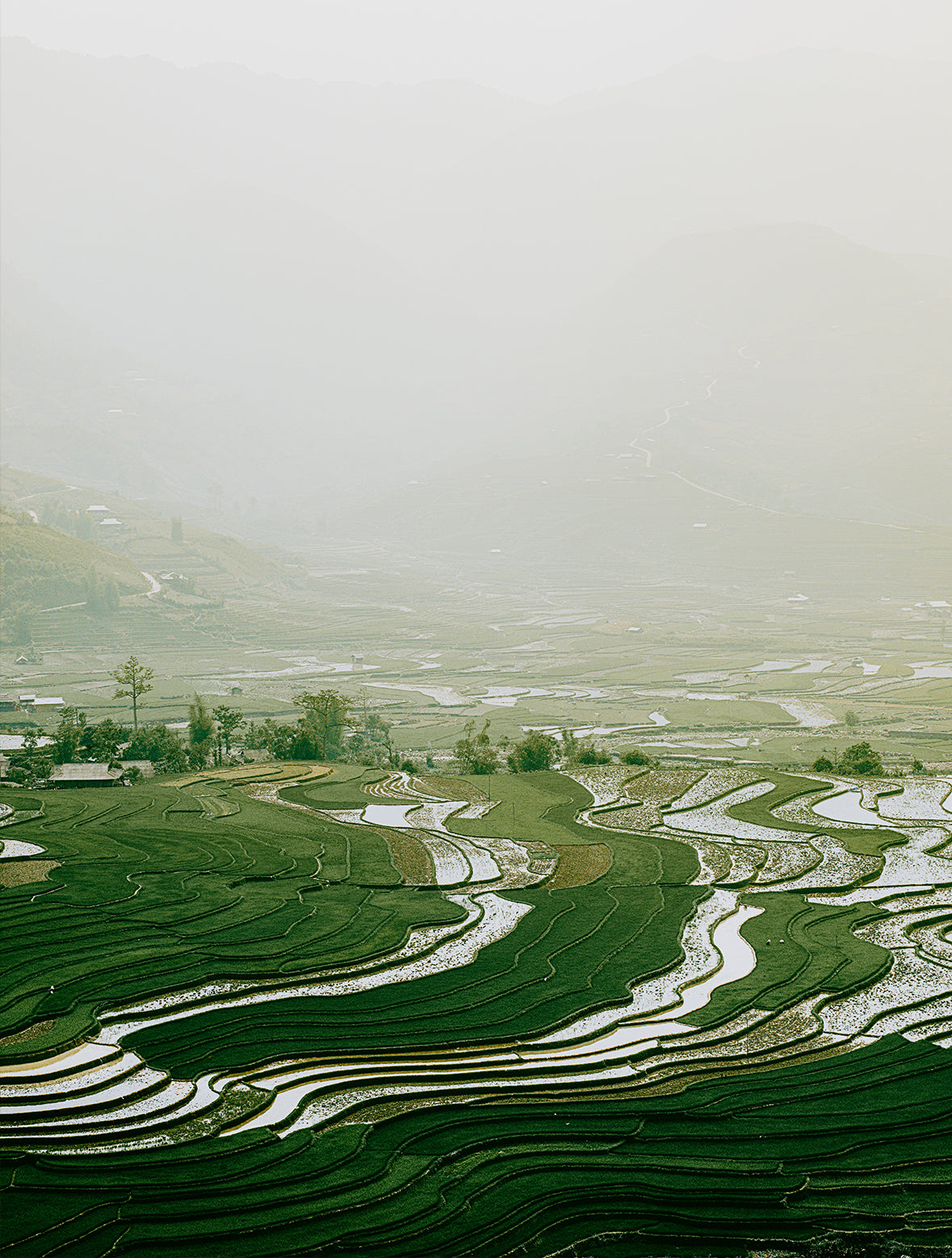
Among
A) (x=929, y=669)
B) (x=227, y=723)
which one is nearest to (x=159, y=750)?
(x=227, y=723)

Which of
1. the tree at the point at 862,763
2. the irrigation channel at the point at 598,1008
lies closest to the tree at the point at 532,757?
the irrigation channel at the point at 598,1008

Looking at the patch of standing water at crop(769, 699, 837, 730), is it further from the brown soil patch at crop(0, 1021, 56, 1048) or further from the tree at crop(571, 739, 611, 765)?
the brown soil patch at crop(0, 1021, 56, 1048)

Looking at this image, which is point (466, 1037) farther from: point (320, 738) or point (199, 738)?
point (199, 738)

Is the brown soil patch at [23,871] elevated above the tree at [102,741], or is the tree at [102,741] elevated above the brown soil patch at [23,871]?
the tree at [102,741]

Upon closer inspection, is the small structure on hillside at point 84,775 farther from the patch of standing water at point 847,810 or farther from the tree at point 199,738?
the patch of standing water at point 847,810

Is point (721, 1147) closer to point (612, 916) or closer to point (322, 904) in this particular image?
point (612, 916)

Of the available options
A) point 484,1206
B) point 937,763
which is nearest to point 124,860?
point 484,1206
